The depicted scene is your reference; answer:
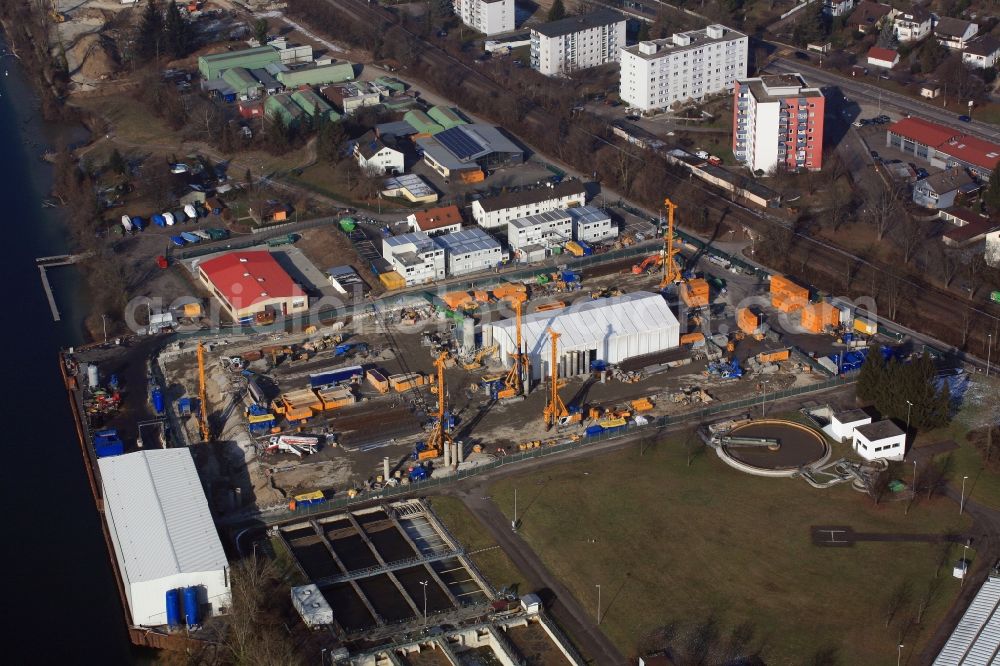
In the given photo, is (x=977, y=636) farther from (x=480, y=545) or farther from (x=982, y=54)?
(x=982, y=54)

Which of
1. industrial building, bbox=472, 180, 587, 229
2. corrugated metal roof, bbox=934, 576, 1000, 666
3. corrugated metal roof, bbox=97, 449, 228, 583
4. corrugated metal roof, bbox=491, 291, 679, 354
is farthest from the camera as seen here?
industrial building, bbox=472, 180, 587, 229

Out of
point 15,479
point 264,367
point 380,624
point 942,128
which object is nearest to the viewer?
point 380,624

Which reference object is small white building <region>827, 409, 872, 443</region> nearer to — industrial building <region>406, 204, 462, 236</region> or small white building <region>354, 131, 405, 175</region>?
industrial building <region>406, 204, 462, 236</region>

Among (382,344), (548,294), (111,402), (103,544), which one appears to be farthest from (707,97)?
(103,544)

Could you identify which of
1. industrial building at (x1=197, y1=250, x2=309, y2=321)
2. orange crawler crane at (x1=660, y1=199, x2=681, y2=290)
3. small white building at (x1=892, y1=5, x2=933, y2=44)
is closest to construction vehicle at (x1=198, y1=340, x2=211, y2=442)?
industrial building at (x1=197, y1=250, x2=309, y2=321)

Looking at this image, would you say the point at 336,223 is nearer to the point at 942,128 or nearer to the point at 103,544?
the point at 103,544

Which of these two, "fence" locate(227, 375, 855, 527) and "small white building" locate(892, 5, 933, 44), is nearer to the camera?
"fence" locate(227, 375, 855, 527)

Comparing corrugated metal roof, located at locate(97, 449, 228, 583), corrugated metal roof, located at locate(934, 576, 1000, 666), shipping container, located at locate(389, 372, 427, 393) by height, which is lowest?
corrugated metal roof, located at locate(934, 576, 1000, 666)
